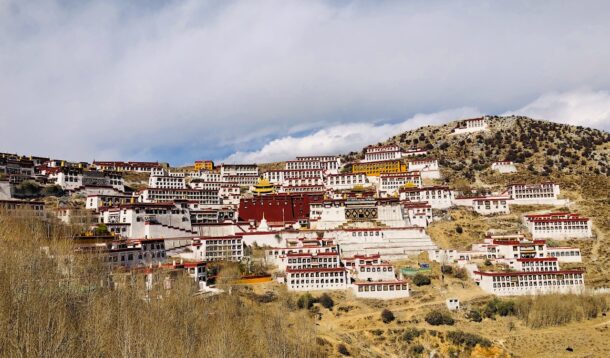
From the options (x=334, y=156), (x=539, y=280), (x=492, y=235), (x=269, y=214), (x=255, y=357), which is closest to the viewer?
(x=255, y=357)

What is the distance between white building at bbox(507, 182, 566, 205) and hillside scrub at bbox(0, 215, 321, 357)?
1698 inches

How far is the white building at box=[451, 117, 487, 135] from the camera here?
10225cm

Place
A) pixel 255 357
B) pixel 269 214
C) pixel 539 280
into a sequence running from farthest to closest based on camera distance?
pixel 269 214 < pixel 539 280 < pixel 255 357

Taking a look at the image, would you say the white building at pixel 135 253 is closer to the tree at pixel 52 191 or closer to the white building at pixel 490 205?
the tree at pixel 52 191

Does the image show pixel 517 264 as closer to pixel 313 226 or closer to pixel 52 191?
pixel 313 226

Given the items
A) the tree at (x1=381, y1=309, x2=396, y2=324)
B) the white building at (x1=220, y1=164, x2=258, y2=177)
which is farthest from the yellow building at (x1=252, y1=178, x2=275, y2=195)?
the tree at (x1=381, y1=309, x2=396, y2=324)

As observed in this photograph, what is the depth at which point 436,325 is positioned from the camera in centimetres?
3909

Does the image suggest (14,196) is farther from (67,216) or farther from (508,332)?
(508,332)

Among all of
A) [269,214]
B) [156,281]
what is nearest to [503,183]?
[269,214]

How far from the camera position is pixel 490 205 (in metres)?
64.6

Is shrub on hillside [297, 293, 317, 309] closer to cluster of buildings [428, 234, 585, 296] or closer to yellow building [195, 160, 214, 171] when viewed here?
cluster of buildings [428, 234, 585, 296]

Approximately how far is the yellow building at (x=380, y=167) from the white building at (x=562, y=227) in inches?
1179

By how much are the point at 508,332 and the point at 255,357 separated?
21.5 m

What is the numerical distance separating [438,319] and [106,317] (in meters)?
25.3
